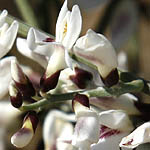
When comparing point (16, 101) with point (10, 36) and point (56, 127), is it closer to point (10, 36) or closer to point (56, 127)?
point (10, 36)

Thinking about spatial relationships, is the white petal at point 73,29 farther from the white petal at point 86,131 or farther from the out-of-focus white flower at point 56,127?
the out-of-focus white flower at point 56,127

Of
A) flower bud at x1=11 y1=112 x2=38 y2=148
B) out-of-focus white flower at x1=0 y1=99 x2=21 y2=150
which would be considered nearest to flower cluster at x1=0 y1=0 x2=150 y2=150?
flower bud at x1=11 y1=112 x2=38 y2=148

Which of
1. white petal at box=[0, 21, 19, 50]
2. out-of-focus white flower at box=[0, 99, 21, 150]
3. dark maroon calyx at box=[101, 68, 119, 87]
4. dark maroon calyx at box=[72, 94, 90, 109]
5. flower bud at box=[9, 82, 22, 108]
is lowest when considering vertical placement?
out-of-focus white flower at box=[0, 99, 21, 150]

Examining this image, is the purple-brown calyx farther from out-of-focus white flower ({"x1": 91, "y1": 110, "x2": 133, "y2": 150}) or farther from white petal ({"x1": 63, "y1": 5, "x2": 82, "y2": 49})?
white petal ({"x1": 63, "y1": 5, "x2": 82, "y2": 49})

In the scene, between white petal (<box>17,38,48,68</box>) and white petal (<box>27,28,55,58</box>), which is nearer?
white petal (<box>27,28,55,58</box>)

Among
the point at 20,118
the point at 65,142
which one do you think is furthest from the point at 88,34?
the point at 20,118

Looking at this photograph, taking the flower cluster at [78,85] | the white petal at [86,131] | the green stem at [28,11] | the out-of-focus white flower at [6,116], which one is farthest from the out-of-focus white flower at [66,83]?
the green stem at [28,11]

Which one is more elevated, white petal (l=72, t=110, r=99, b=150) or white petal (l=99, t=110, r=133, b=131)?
white petal (l=72, t=110, r=99, b=150)
